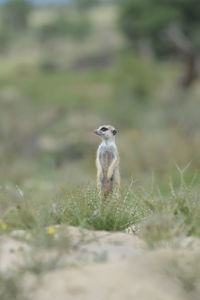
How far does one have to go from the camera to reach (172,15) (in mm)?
39375

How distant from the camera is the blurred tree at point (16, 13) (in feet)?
264

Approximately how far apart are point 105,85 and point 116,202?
36621mm

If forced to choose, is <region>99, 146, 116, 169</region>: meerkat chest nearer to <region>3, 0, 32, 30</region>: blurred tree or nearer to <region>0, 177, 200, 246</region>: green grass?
<region>0, 177, 200, 246</region>: green grass

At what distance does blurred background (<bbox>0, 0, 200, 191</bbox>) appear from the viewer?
19.5 m

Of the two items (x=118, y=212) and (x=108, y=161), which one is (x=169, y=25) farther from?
(x=118, y=212)

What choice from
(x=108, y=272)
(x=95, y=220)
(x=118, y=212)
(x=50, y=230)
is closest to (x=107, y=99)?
(x=118, y=212)

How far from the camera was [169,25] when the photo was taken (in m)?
39.4

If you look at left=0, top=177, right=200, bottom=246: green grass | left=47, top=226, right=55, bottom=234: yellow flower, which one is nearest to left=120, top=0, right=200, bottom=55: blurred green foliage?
left=0, top=177, right=200, bottom=246: green grass

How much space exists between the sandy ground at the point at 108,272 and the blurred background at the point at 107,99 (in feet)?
4.83

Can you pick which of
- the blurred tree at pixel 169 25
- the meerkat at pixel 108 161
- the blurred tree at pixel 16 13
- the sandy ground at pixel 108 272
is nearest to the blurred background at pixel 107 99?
the blurred tree at pixel 169 25

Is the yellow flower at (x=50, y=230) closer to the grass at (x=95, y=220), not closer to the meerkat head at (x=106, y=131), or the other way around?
the grass at (x=95, y=220)

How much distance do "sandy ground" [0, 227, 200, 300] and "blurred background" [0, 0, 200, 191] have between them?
1.47 meters

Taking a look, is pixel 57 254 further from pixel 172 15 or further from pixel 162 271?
pixel 172 15

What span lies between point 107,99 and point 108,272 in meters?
30.1
